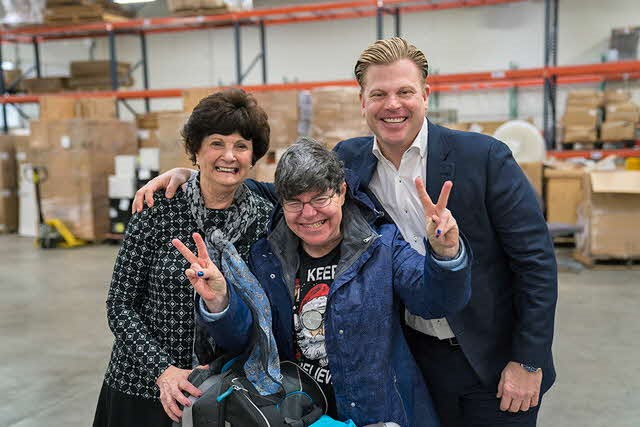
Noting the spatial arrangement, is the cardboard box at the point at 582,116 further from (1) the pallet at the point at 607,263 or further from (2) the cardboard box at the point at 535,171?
(1) the pallet at the point at 607,263

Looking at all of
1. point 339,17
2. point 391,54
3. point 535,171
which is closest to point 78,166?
point 339,17

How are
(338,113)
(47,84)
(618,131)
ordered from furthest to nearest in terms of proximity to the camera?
(47,84) → (618,131) → (338,113)

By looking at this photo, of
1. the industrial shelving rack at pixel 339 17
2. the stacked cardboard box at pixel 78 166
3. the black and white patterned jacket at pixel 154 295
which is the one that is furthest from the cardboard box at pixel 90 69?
the black and white patterned jacket at pixel 154 295

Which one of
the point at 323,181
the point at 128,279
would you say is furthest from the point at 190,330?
the point at 323,181

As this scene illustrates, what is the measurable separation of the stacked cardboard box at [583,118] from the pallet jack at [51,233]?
7034 millimetres

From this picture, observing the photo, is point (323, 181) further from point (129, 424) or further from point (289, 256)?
point (129, 424)

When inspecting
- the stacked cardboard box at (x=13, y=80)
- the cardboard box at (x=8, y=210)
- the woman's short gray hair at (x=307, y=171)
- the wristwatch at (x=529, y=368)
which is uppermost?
the stacked cardboard box at (x=13, y=80)

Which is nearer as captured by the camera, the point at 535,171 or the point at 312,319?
the point at 312,319

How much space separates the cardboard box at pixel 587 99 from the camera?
8.24 metres

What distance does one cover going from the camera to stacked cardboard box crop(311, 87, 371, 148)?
5.81 metres

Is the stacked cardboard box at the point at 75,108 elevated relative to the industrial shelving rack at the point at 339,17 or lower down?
lower down

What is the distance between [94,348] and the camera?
4.27 metres

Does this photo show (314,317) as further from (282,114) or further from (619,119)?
(619,119)

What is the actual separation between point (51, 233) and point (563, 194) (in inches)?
259
